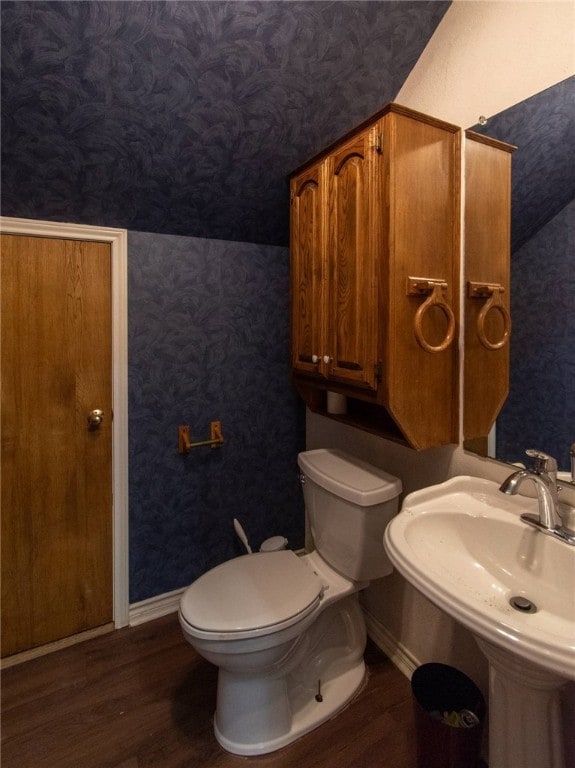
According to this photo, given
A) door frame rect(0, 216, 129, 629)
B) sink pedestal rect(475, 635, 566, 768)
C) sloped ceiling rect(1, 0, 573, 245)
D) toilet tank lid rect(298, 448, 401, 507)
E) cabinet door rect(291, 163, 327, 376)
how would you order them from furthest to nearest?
door frame rect(0, 216, 129, 629) < cabinet door rect(291, 163, 327, 376) < toilet tank lid rect(298, 448, 401, 507) < sloped ceiling rect(1, 0, 573, 245) < sink pedestal rect(475, 635, 566, 768)

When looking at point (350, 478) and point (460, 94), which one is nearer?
point (460, 94)

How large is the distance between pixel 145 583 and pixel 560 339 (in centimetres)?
196

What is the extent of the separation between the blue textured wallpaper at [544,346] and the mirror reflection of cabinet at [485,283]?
0.04 meters

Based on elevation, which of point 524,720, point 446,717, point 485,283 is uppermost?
point 485,283

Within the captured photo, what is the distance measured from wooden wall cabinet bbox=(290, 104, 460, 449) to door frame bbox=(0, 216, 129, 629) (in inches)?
36.5

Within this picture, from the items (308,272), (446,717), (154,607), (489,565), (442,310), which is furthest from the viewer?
(154,607)

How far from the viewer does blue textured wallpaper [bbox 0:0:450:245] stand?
1.15 meters

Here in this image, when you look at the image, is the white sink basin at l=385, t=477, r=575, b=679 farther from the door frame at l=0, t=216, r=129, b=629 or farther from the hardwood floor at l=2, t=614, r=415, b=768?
the door frame at l=0, t=216, r=129, b=629

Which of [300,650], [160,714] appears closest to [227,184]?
[300,650]

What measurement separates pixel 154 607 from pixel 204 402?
1.01 meters

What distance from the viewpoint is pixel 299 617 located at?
4.10 feet

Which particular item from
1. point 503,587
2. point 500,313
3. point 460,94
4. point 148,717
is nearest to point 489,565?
point 503,587

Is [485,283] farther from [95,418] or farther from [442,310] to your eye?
[95,418]

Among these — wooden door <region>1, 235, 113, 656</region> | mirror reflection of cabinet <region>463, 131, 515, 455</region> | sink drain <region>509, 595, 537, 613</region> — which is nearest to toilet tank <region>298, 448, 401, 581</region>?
mirror reflection of cabinet <region>463, 131, 515, 455</region>
